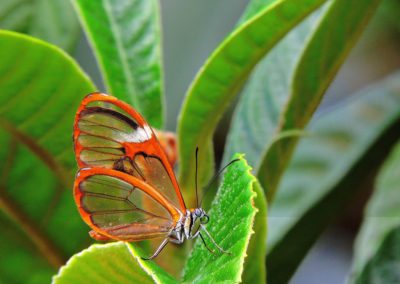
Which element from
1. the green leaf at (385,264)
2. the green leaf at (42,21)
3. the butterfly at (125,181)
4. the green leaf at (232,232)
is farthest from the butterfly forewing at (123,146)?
the green leaf at (42,21)

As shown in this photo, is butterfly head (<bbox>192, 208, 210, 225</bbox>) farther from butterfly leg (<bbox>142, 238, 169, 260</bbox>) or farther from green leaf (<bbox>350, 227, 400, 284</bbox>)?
green leaf (<bbox>350, 227, 400, 284</bbox>)

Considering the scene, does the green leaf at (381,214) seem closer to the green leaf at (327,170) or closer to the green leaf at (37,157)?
the green leaf at (327,170)

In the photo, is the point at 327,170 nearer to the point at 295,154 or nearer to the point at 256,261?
A: the point at 295,154

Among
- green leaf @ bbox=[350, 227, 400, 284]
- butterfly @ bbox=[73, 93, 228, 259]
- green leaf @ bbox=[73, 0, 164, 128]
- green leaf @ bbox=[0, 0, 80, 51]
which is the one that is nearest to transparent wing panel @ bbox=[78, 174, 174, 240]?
butterfly @ bbox=[73, 93, 228, 259]

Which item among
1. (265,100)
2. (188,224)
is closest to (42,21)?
(265,100)

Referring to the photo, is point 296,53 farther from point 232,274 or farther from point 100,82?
point 100,82

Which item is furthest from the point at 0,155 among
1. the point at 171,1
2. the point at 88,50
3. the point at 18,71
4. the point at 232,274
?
the point at 171,1
